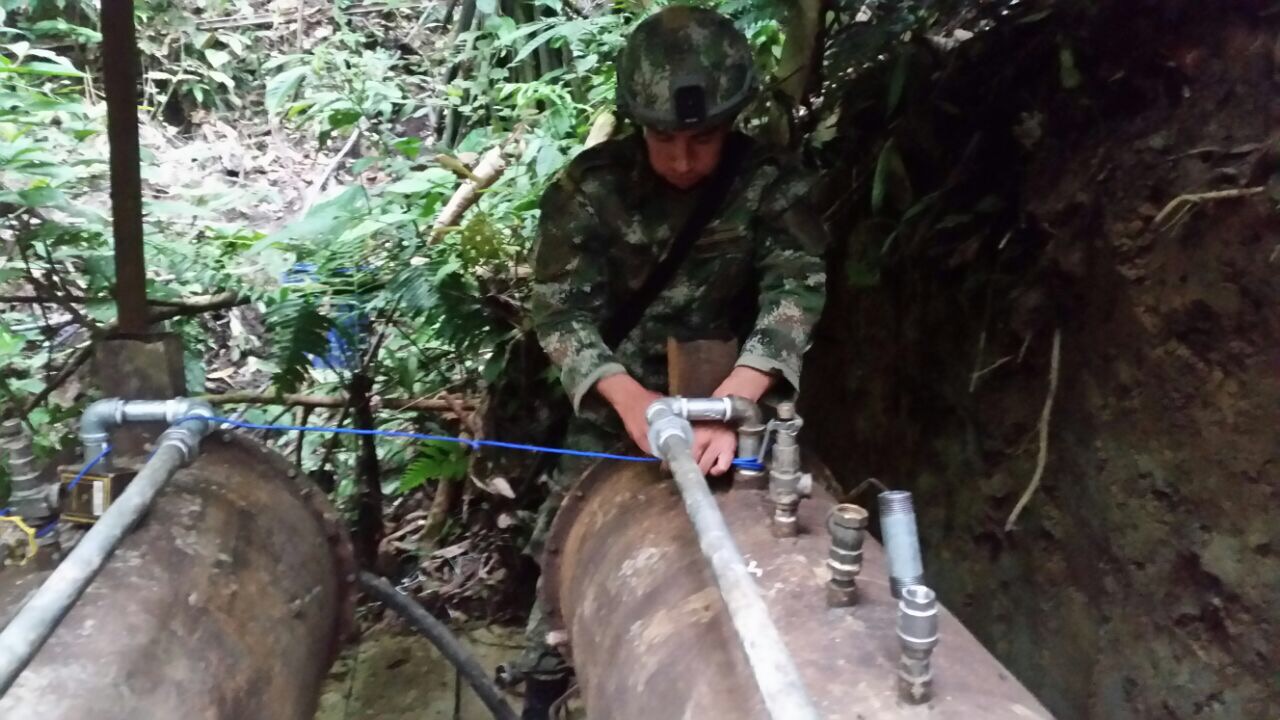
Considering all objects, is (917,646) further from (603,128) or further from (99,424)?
(603,128)

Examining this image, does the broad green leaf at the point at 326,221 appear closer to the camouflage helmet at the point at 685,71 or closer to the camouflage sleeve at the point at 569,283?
the camouflage sleeve at the point at 569,283

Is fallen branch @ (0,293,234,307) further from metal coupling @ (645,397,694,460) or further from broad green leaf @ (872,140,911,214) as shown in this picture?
broad green leaf @ (872,140,911,214)

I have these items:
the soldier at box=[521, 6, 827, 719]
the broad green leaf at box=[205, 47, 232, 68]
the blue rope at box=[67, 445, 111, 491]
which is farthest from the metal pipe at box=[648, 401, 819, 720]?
the broad green leaf at box=[205, 47, 232, 68]

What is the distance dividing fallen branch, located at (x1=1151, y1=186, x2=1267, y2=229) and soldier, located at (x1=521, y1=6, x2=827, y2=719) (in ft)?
2.43

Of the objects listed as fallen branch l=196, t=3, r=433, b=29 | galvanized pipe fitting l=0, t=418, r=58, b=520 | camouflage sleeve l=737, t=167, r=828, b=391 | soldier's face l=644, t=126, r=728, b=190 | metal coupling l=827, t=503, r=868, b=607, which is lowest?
metal coupling l=827, t=503, r=868, b=607

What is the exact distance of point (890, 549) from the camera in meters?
1.28

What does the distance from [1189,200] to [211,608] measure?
80.5 inches

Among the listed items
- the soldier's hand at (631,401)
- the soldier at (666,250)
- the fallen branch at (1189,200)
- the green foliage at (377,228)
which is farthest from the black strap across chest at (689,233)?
the fallen branch at (1189,200)

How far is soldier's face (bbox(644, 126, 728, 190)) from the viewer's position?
7.21ft

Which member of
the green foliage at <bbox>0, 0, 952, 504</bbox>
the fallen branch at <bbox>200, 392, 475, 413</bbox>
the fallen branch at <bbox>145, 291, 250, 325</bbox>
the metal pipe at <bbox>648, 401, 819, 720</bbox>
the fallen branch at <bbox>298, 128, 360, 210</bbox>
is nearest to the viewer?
the metal pipe at <bbox>648, 401, 819, 720</bbox>

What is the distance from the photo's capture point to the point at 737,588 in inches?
47.3

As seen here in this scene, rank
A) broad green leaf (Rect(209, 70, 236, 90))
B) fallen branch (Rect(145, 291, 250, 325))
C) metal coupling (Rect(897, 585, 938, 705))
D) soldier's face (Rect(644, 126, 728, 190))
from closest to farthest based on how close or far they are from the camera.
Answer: metal coupling (Rect(897, 585, 938, 705)) < soldier's face (Rect(644, 126, 728, 190)) < fallen branch (Rect(145, 291, 250, 325)) < broad green leaf (Rect(209, 70, 236, 90))

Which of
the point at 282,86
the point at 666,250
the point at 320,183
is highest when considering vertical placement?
the point at 282,86

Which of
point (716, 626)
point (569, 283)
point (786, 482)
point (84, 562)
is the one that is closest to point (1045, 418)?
point (786, 482)
